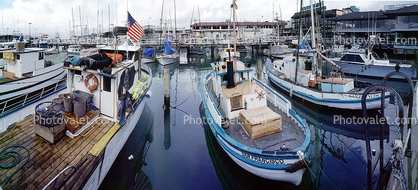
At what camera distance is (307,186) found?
8.80 m

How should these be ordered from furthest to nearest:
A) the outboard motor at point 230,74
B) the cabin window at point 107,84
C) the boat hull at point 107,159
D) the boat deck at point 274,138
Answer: the outboard motor at point 230,74, the cabin window at point 107,84, the boat deck at point 274,138, the boat hull at point 107,159

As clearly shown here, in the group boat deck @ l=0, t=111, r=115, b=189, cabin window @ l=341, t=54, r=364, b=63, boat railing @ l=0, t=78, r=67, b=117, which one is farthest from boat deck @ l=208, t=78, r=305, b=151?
cabin window @ l=341, t=54, r=364, b=63

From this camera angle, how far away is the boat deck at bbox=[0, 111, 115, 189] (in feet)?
20.2

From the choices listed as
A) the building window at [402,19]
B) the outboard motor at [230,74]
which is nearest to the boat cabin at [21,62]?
the outboard motor at [230,74]

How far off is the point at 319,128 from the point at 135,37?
14.2 m

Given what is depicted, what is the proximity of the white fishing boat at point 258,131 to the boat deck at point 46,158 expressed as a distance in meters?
5.70

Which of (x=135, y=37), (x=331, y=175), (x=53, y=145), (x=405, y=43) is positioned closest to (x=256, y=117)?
(x=331, y=175)

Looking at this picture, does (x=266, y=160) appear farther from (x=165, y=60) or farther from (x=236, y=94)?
(x=165, y=60)

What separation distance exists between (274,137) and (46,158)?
9.03 m

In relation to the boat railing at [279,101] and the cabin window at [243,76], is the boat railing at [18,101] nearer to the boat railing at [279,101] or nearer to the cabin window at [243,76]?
the cabin window at [243,76]

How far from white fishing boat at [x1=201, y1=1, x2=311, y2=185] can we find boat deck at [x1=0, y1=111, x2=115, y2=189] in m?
5.70

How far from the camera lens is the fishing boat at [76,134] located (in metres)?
6.39

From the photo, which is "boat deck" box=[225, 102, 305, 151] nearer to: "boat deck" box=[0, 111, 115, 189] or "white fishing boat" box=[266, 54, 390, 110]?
"boat deck" box=[0, 111, 115, 189]

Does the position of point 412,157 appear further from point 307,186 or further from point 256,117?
point 256,117
